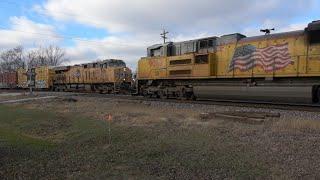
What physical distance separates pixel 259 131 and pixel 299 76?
6.85 m

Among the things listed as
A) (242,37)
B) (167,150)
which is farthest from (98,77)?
(167,150)

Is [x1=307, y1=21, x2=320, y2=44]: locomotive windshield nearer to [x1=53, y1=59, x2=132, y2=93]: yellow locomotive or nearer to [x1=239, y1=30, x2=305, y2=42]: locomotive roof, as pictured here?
[x1=239, y1=30, x2=305, y2=42]: locomotive roof

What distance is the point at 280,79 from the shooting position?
58.1 feet

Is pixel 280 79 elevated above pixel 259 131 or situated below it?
above

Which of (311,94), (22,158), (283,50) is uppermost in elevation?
(283,50)

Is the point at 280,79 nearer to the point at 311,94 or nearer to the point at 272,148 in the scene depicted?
the point at 311,94

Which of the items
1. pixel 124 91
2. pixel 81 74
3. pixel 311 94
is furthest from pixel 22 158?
pixel 81 74

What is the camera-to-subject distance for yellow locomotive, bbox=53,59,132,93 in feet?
117

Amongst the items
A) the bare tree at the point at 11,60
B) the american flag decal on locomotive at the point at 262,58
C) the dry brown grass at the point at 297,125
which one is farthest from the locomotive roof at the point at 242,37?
the bare tree at the point at 11,60

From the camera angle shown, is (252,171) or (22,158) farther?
(22,158)

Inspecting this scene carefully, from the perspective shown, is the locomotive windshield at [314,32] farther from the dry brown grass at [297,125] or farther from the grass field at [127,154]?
the grass field at [127,154]

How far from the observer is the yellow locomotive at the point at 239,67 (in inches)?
650

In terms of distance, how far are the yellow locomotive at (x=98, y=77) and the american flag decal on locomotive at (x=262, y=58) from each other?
57.2 ft

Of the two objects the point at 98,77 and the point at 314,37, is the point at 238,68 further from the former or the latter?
the point at 98,77
